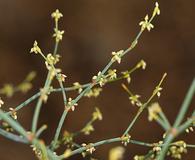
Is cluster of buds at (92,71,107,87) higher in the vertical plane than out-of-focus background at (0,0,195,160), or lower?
lower

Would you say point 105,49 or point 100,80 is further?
point 105,49

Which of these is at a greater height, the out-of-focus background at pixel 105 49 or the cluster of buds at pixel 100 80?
the out-of-focus background at pixel 105 49

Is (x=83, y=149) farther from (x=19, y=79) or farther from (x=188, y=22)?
(x=188, y=22)

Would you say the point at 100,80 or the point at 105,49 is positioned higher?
the point at 105,49

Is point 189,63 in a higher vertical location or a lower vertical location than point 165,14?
lower

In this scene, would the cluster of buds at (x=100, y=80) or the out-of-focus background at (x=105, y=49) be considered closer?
the cluster of buds at (x=100, y=80)

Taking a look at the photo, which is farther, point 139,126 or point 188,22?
point 188,22

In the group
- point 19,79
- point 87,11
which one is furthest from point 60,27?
point 19,79

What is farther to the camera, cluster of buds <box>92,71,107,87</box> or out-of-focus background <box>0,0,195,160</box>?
out-of-focus background <box>0,0,195,160</box>
